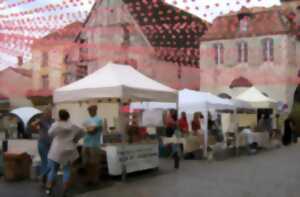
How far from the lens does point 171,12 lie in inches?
1075

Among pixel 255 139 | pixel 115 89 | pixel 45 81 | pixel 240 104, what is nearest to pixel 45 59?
pixel 45 81

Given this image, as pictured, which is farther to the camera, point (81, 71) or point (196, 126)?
point (81, 71)

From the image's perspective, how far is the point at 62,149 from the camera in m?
9.64

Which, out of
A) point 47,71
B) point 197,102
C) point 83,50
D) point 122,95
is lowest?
point 197,102

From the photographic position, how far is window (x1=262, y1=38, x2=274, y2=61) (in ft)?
123

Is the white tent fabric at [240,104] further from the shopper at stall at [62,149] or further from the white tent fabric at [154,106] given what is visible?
the shopper at stall at [62,149]

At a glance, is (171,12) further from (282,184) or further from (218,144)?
(282,184)

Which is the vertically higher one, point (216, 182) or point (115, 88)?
point (115, 88)

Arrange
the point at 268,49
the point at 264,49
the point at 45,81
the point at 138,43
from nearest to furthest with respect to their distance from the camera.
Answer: the point at 268,49 < the point at 264,49 < the point at 138,43 < the point at 45,81

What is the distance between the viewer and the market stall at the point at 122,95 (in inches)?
488

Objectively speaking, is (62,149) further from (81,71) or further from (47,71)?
A: (47,71)

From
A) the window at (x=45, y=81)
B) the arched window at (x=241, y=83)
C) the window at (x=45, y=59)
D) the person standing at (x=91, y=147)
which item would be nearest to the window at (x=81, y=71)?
the window at (x=45, y=59)

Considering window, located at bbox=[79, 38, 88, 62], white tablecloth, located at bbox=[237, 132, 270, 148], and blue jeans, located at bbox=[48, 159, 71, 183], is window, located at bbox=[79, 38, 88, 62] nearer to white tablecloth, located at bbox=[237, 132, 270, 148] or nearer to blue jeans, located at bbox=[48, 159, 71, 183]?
white tablecloth, located at bbox=[237, 132, 270, 148]

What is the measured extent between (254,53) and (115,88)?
26.9m
